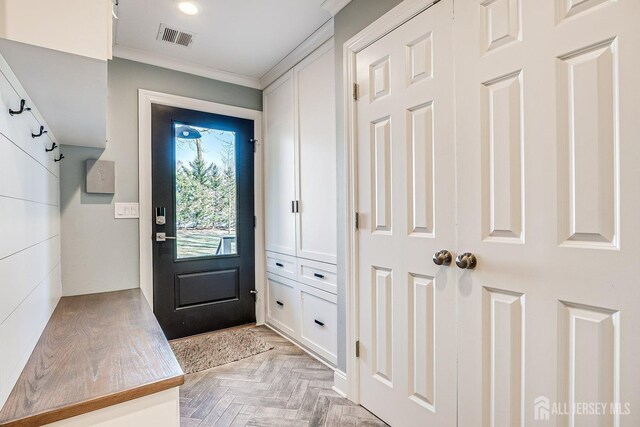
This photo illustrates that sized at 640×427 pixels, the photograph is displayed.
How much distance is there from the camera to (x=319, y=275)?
2.46 meters

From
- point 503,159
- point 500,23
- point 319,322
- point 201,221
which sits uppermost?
point 500,23

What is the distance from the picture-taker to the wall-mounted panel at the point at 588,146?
0.95 meters

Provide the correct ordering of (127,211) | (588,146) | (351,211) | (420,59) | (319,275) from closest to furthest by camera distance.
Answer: (588,146) < (420,59) < (351,211) < (319,275) < (127,211)

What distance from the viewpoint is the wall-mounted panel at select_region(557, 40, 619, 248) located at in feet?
3.13

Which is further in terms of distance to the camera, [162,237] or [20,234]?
[162,237]

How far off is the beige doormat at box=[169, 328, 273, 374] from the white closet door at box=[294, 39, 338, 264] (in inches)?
34.3

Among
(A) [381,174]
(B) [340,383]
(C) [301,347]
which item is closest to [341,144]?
(A) [381,174]

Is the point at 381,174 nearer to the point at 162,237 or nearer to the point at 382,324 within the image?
the point at 382,324

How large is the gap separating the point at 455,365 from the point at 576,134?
986 mm

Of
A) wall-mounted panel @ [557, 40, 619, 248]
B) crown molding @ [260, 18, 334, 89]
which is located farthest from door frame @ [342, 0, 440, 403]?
wall-mounted panel @ [557, 40, 619, 248]

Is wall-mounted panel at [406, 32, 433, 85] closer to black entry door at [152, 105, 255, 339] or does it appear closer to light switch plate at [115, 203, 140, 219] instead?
black entry door at [152, 105, 255, 339]

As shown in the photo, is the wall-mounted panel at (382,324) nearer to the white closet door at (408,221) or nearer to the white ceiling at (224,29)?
the white closet door at (408,221)

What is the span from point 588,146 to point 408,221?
29.3 inches

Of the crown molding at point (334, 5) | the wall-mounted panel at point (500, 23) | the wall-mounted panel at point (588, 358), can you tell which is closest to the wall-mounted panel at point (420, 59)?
the wall-mounted panel at point (500, 23)
